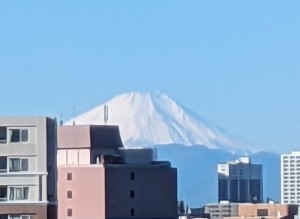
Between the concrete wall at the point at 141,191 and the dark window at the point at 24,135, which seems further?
the concrete wall at the point at 141,191

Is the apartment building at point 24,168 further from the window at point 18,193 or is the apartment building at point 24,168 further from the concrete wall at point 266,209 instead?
the concrete wall at point 266,209

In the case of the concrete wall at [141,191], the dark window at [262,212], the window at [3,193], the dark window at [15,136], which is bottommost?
the dark window at [262,212]

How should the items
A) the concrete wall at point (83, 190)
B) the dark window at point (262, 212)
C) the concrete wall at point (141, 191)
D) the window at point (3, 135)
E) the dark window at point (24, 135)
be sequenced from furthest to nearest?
1. the dark window at point (262, 212)
2. the concrete wall at point (141, 191)
3. the concrete wall at point (83, 190)
4. the dark window at point (24, 135)
5. the window at point (3, 135)

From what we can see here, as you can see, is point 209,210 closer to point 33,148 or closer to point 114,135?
point 114,135

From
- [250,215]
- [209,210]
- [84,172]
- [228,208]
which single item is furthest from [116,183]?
[209,210]

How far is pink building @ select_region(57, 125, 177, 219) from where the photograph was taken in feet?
Result: 313

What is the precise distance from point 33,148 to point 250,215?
257 ft

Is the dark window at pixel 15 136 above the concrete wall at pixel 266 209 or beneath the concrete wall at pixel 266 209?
above

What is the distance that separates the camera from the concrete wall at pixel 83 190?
94.8m

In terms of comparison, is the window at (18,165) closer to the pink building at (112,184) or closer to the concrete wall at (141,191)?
the pink building at (112,184)

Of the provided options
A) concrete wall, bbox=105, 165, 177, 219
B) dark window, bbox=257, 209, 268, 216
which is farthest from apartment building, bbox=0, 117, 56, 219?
dark window, bbox=257, 209, 268, 216

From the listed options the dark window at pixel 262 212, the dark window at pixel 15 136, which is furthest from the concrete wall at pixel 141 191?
the dark window at pixel 15 136

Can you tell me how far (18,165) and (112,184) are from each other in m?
46.9

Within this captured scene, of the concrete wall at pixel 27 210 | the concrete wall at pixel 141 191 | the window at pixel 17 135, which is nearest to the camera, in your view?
the concrete wall at pixel 27 210
